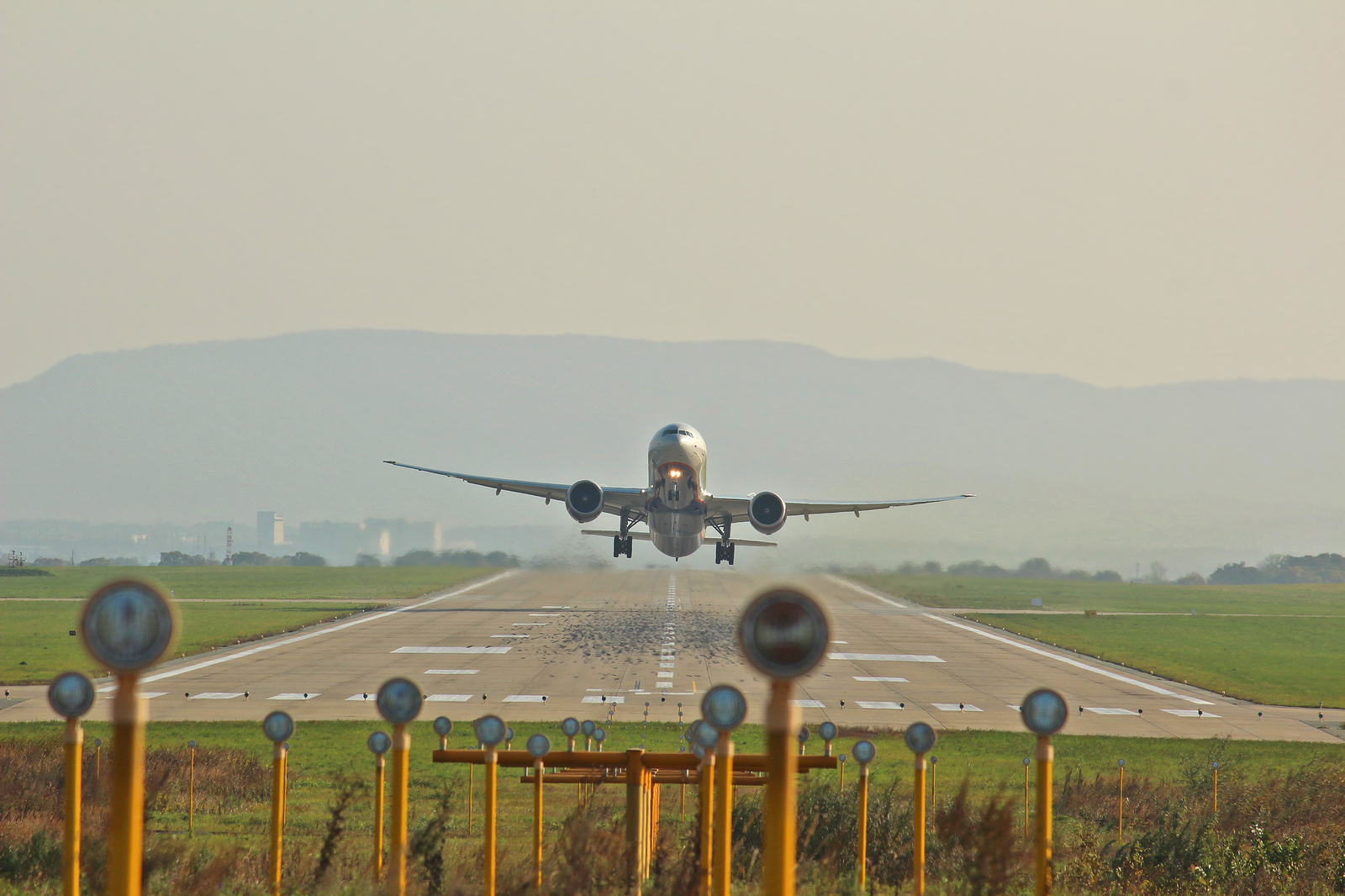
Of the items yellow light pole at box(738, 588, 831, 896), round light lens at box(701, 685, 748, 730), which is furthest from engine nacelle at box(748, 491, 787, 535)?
yellow light pole at box(738, 588, 831, 896)

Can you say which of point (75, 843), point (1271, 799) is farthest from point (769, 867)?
point (1271, 799)

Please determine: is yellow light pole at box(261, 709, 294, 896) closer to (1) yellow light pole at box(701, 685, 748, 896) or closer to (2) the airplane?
(1) yellow light pole at box(701, 685, 748, 896)

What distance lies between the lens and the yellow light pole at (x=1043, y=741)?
9.21 meters

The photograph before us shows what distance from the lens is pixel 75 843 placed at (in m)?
9.27

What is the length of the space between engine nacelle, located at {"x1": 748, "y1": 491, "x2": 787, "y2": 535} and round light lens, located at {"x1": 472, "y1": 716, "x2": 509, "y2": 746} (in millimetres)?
42201

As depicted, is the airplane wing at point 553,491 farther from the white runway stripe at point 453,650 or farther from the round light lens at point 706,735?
the round light lens at point 706,735

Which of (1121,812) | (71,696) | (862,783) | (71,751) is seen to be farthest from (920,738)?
(1121,812)

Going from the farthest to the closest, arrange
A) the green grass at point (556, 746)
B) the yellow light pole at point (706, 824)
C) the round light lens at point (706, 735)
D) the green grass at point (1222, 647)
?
the green grass at point (1222, 647), the green grass at point (556, 746), the round light lens at point (706, 735), the yellow light pole at point (706, 824)

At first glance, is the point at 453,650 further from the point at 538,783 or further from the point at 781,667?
the point at 781,667

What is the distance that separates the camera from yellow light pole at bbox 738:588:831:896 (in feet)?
A: 21.1

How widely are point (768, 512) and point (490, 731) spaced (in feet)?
141

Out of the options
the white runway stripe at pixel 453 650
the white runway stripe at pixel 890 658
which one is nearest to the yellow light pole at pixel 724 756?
Answer: the white runway stripe at pixel 890 658

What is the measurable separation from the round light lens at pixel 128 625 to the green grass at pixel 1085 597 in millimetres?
99283

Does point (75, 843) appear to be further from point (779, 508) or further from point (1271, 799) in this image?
point (779, 508)
